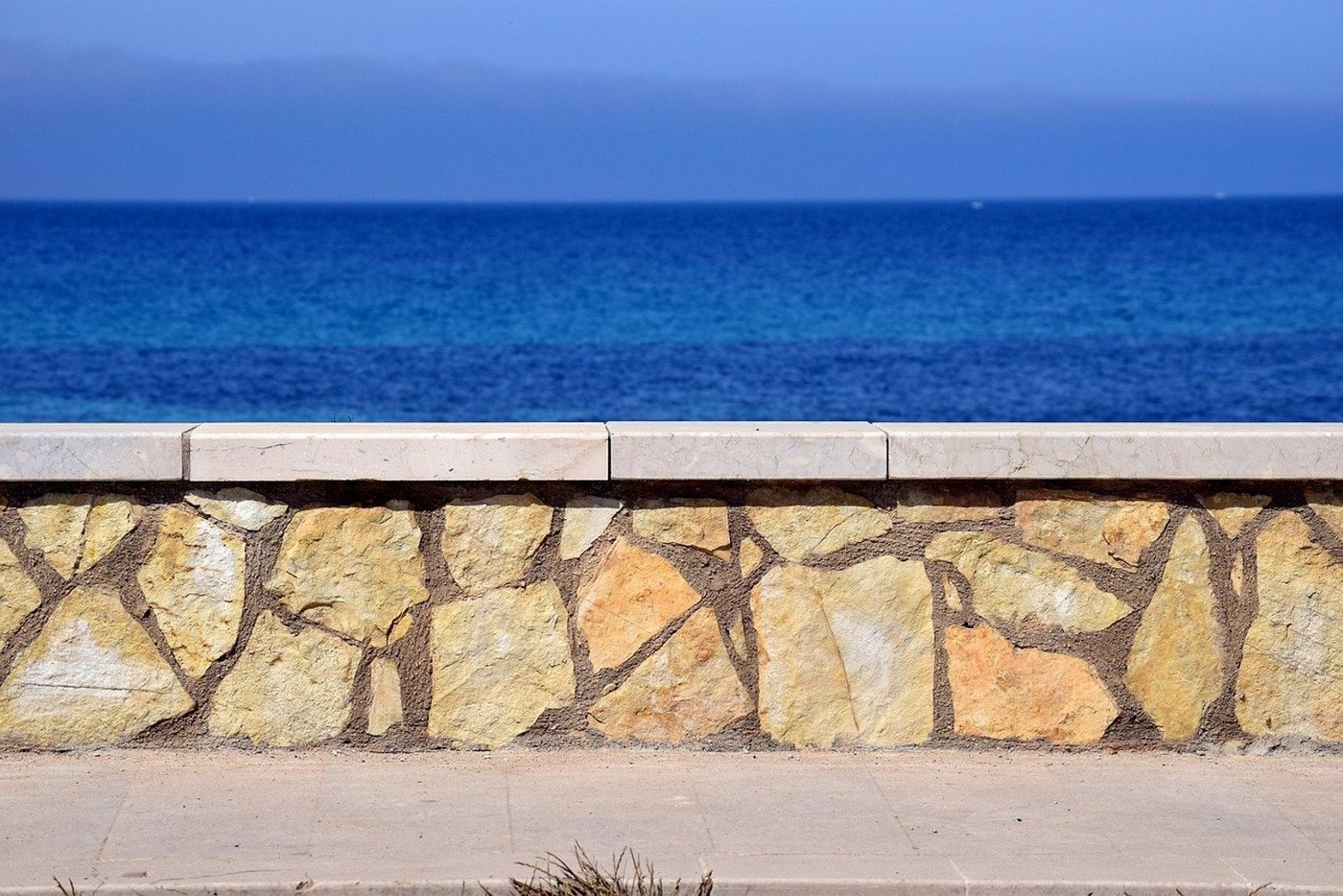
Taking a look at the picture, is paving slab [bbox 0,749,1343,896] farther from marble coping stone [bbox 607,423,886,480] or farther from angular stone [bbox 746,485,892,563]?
marble coping stone [bbox 607,423,886,480]

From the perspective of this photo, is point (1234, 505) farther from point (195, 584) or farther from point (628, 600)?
point (195, 584)

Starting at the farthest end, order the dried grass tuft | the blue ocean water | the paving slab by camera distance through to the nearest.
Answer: the blue ocean water → the paving slab → the dried grass tuft

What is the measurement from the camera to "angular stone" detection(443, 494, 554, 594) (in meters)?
4.49

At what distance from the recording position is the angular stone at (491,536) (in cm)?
449

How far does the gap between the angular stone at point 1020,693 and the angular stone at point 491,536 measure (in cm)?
134

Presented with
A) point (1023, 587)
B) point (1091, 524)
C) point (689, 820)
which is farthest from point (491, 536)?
point (1091, 524)

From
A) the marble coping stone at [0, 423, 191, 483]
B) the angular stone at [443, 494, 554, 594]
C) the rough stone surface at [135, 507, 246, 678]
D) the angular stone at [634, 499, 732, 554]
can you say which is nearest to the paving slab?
the rough stone surface at [135, 507, 246, 678]

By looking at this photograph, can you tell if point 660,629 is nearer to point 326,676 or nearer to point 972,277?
point 326,676

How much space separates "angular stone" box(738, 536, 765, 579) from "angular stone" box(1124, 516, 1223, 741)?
122 centimetres

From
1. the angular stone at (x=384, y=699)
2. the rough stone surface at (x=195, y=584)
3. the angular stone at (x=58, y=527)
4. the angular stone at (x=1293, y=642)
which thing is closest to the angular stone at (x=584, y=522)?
the angular stone at (x=384, y=699)

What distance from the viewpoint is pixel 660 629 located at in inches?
179

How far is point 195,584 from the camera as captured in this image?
4461 mm

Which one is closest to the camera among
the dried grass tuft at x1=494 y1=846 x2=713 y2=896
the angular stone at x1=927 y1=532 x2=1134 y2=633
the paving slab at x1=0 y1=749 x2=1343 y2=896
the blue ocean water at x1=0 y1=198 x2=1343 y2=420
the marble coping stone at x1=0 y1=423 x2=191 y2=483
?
the dried grass tuft at x1=494 y1=846 x2=713 y2=896

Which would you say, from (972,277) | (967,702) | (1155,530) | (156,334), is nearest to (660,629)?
(967,702)
